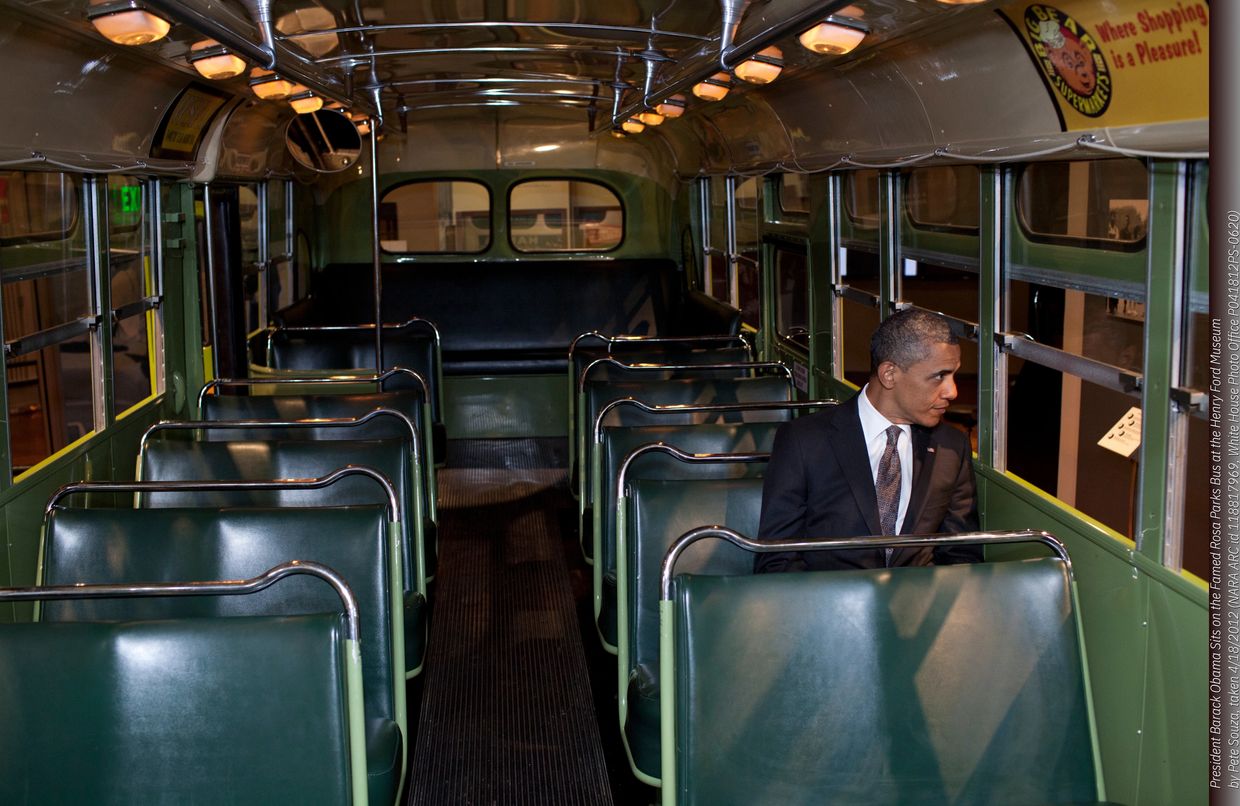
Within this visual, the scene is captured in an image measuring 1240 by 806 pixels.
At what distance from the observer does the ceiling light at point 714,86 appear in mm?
5559

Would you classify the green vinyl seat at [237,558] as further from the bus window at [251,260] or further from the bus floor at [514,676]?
the bus window at [251,260]

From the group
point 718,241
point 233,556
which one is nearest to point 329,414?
point 233,556

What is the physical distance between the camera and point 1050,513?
3.83 meters

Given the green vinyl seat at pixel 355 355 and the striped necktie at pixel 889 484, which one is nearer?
the striped necktie at pixel 889 484

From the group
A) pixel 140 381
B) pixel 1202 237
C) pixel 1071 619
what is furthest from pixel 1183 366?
pixel 140 381

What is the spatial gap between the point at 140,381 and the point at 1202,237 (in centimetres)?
515

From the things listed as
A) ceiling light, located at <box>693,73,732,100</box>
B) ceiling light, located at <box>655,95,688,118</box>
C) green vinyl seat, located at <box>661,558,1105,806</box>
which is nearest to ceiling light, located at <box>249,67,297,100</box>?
ceiling light, located at <box>693,73,732,100</box>

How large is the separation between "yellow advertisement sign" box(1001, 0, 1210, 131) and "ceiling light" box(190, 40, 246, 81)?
260 centimetres

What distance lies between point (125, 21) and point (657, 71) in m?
3.09

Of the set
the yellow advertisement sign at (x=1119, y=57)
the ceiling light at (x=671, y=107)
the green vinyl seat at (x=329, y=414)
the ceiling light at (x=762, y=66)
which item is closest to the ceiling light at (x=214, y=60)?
the green vinyl seat at (x=329, y=414)

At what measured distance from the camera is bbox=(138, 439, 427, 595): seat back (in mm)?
4656

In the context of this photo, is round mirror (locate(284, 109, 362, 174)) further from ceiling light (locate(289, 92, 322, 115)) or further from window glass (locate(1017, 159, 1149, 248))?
window glass (locate(1017, 159, 1149, 248))

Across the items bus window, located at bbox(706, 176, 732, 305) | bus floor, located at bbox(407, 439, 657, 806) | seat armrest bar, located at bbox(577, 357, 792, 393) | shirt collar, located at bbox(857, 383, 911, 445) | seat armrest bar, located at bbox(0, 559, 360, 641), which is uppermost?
bus window, located at bbox(706, 176, 732, 305)

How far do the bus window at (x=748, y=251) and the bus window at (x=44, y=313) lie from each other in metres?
4.25
